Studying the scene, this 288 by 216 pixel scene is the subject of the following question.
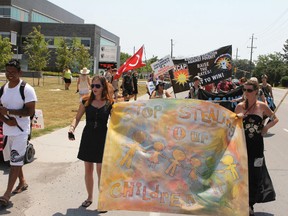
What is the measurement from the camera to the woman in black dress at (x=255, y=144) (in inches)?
206

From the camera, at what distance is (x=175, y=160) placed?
455cm

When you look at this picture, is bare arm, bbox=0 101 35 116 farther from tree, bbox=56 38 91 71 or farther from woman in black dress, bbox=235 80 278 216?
tree, bbox=56 38 91 71

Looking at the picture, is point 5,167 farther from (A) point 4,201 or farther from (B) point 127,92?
(B) point 127,92

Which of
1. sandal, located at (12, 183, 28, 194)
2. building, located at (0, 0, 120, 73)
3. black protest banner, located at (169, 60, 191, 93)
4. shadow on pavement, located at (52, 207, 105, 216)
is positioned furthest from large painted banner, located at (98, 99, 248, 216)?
building, located at (0, 0, 120, 73)

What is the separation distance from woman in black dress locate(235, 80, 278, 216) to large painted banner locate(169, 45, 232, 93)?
755 cm

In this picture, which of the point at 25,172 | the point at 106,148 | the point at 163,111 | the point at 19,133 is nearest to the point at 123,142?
the point at 106,148

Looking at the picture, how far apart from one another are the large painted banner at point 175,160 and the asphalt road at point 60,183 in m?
1.01

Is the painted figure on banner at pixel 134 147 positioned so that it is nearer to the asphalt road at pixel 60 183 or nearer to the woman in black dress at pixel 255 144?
the asphalt road at pixel 60 183

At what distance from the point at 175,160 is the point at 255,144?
1.24 meters

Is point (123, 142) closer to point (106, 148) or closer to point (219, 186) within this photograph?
point (106, 148)

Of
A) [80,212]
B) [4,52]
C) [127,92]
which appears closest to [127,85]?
[127,92]

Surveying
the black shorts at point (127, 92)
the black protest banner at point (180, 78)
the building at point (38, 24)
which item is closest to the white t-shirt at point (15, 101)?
the black protest banner at point (180, 78)

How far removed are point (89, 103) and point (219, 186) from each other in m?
1.99

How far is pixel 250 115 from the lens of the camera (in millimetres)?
5277
